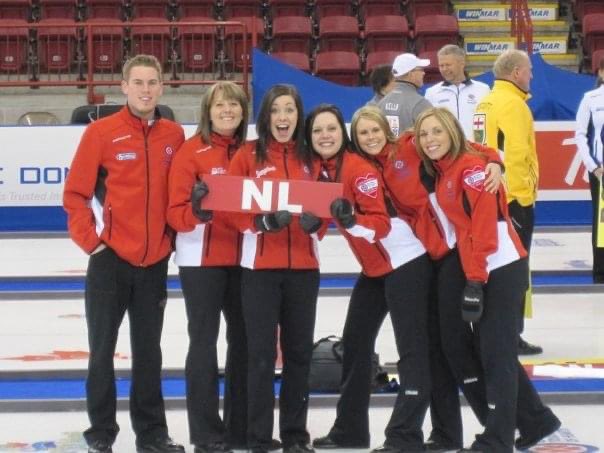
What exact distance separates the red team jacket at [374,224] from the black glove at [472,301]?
1.09 feet

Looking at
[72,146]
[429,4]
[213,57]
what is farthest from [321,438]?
[429,4]

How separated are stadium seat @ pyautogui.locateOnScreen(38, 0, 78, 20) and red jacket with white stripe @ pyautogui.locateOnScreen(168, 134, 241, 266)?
1130 cm

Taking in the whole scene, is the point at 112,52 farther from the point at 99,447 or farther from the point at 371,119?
the point at 99,447

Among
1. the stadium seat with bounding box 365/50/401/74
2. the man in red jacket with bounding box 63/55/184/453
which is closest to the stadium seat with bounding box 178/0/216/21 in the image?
the stadium seat with bounding box 365/50/401/74

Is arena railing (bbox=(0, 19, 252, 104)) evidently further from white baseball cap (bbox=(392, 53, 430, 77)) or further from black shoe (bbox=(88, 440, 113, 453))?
black shoe (bbox=(88, 440, 113, 453))

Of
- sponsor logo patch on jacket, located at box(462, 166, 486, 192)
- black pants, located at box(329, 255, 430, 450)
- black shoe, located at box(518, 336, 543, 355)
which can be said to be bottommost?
black shoe, located at box(518, 336, 543, 355)

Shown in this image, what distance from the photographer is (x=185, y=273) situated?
5.18 meters

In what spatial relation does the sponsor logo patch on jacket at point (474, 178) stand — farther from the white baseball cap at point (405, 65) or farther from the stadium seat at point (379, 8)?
the stadium seat at point (379, 8)

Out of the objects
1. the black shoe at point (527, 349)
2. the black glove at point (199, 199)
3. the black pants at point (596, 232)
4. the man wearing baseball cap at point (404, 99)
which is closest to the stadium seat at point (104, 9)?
the black pants at point (596, 232)

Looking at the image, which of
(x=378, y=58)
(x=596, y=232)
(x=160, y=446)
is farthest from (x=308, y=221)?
(x=378, y=58)

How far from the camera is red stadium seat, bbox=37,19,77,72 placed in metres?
15.0

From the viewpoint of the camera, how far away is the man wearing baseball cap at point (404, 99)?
277 inches

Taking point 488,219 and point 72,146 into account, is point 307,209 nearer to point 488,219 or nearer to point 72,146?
point 488,219

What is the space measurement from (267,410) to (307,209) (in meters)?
0.80
